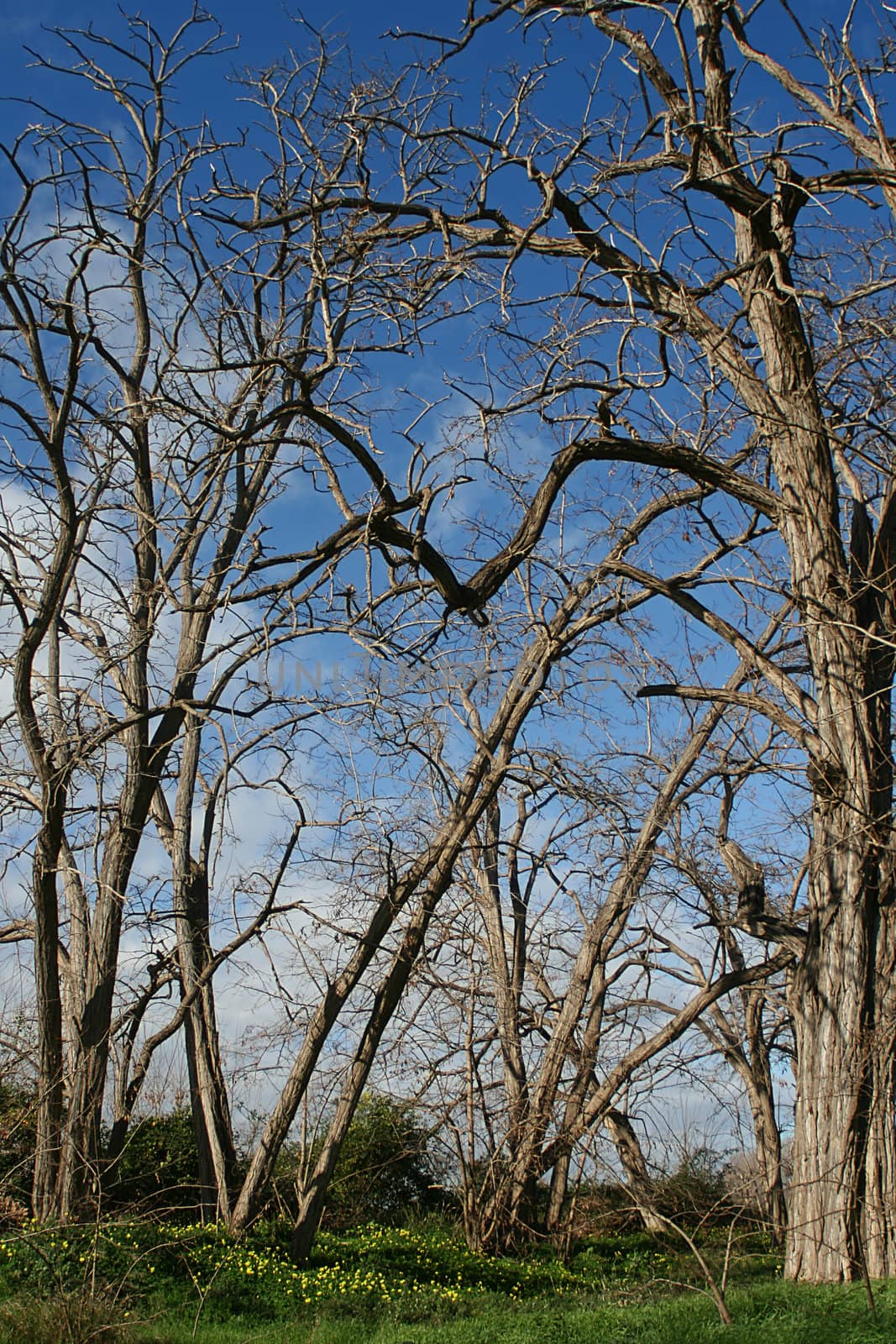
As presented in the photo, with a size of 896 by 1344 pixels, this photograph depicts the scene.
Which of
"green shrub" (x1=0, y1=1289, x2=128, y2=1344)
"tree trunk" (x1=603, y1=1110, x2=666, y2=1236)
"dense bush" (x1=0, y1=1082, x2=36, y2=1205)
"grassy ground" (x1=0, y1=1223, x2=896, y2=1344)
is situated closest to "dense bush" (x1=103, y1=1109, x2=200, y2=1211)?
"dense bush" (x1=0, y1=1082, x2=36, y2=1205)

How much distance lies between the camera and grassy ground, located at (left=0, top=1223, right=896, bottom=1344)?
5957 mm

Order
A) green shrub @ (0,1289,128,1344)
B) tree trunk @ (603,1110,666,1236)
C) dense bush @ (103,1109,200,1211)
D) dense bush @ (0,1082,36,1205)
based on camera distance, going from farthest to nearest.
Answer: tree trunk @ (603,1110,666,1236) < dense bush @ (103,1109,200,1211) < dense bush @ (0,1082,36,1205) < green shrub @ (0,1289,128,1344)

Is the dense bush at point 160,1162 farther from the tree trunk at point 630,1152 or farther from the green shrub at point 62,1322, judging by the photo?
the green shrub at point 62,1322

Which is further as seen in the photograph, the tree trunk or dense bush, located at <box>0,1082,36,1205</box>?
the tree trunk

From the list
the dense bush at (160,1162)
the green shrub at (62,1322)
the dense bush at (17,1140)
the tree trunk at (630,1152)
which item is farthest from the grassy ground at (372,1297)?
the dense bush at (160,1162)

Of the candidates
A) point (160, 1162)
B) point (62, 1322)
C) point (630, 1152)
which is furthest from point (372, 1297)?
point (630, 1152)

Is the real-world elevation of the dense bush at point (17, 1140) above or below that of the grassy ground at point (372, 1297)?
above

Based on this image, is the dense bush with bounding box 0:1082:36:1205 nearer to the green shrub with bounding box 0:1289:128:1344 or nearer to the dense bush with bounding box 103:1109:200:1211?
the dense bush with bounding box 103:1109:200:1211

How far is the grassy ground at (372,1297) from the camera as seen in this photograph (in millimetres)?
5957

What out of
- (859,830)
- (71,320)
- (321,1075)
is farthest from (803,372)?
(321,1075)

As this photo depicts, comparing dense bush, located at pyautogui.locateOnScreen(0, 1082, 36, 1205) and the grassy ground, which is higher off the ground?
dense bush, located at pyautogui.locateOnScreen(0, 1082, 36, 1205)

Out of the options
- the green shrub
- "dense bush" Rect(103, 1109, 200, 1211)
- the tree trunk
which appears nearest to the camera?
the green shrub

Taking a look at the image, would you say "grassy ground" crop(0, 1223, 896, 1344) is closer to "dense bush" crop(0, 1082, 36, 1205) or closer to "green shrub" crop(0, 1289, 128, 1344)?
"green shrub" crop(0, 1289, 128, 1344)

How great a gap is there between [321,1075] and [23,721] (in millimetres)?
4176
